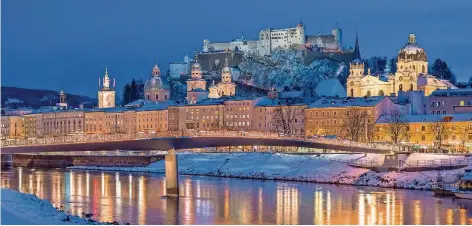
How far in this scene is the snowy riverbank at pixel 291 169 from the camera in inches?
2009

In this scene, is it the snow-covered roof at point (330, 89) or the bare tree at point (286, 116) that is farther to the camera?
the snow-covered roof at point (330, 89)

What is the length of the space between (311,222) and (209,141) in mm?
12391

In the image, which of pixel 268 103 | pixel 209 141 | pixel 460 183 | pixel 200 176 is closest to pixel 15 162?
pixel 200 176

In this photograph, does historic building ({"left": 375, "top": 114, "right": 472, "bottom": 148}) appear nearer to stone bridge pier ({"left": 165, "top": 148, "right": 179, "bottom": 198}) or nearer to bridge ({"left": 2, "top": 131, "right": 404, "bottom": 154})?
bridge ({"left": 2, "top": 131, "right": 404, "bottom": 154})

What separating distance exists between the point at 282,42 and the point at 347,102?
4739cm

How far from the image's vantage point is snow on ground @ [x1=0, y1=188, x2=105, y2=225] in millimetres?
27500

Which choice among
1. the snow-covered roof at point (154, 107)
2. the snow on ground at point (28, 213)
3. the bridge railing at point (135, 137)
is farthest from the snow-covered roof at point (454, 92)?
the snow on ground at point (28, 213)

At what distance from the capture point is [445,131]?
75.6 meters

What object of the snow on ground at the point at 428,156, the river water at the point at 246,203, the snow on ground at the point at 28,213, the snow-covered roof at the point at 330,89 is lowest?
the river water at the point at 246,203

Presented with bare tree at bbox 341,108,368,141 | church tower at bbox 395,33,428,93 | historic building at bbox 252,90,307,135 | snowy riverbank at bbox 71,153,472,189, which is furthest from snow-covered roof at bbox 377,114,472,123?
church tower at bbox 395,33,428,93

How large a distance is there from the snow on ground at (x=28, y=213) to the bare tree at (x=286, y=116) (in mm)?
57275

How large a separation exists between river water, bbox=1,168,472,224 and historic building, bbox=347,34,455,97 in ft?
169

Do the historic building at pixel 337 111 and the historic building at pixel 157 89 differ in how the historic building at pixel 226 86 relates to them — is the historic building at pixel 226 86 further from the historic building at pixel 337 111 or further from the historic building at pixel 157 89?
the historic building at pixel 337 111

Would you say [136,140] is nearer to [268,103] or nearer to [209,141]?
[209,141]
